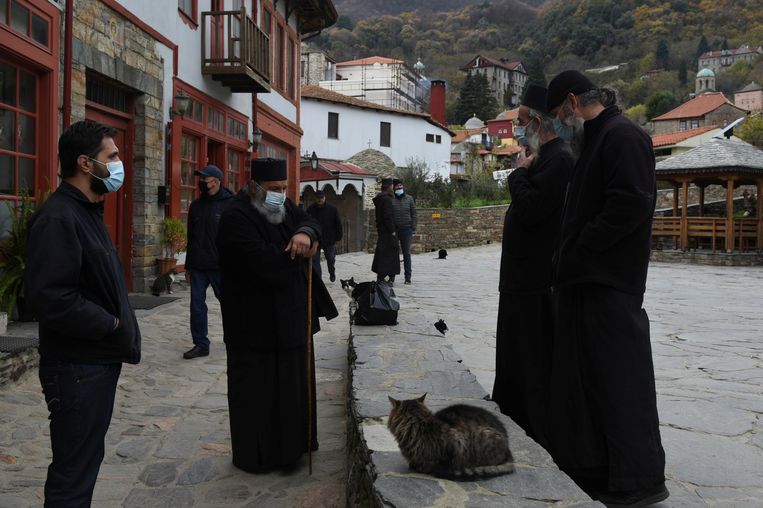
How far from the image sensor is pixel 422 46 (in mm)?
145125

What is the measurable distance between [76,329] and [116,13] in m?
7.76

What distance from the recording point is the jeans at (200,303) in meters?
6.77

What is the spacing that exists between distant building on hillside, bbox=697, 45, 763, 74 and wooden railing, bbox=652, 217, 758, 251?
375 feet

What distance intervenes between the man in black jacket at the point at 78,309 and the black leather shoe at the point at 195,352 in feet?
13.2

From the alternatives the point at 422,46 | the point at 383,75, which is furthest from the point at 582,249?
the point at 422,46

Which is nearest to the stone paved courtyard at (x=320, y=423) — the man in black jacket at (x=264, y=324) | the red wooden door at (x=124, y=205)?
the man in black jacket at (x=264, y=324)

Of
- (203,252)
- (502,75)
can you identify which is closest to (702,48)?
(502,75)

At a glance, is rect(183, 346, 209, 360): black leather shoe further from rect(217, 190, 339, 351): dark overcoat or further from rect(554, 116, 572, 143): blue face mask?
rect(554, 116, 572, 143): blue face mask

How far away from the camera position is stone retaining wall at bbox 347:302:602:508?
8.02 ft

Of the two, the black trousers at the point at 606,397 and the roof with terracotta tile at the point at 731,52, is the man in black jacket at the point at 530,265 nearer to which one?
the black trousers at the point at 606,397

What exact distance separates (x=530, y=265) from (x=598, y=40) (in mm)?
145301

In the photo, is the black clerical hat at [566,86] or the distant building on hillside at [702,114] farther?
the distant building on hillside at [702,114]

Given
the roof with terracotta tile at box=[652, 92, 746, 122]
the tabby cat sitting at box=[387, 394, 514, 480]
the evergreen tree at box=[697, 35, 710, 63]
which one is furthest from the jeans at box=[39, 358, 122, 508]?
the evergreen tree at box=[697, 35, 710, 63]

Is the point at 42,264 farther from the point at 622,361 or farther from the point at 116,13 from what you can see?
the point at 116,13
